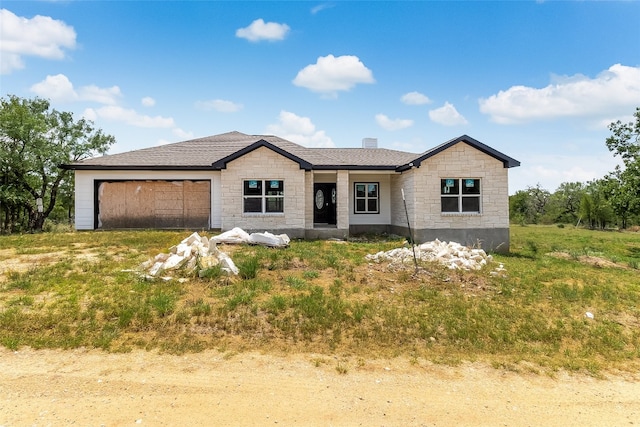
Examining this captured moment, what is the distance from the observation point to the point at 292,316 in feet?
20.6

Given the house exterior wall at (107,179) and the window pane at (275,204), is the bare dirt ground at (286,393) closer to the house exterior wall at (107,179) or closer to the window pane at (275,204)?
the window pane at (275,204)

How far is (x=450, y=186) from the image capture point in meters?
15.5

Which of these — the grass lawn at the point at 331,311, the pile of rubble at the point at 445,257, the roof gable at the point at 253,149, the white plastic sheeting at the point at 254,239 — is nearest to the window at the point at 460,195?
the pile of rubble at the point at 445,257

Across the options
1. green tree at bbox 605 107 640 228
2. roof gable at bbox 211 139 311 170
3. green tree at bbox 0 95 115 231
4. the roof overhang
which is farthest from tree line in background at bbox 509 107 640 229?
green tree at bbox 0 95 115 231

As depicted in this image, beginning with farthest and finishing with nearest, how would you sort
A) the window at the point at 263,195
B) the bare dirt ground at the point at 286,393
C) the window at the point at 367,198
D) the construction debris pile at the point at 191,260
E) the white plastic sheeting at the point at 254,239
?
the window at the point at 367,198 → the window at the point at 263,195 → the white plastic sheeting at the point at 254,239 → the construction debris pile at the point at 191,260 → the bare dirt ground at the point at 286,393

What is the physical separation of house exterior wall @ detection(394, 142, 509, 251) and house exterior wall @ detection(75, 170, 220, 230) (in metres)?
8.34

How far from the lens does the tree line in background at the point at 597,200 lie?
66.3 feet

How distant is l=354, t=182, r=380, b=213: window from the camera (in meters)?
18.3

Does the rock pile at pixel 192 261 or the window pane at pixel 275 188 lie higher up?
the window pane at pixel 275 188

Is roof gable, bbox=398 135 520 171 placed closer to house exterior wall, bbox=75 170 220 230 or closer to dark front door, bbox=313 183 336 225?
dark front door, bbox=313 183 336 225

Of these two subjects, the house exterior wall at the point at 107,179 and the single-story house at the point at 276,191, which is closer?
the single-story house at the point at 276,191

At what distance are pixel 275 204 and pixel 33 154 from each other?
45.0 ft

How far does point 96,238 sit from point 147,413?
39.1 ft

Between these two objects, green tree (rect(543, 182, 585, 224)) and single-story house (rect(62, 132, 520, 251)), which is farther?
green tree (rect(543, 182, 585, 224))
